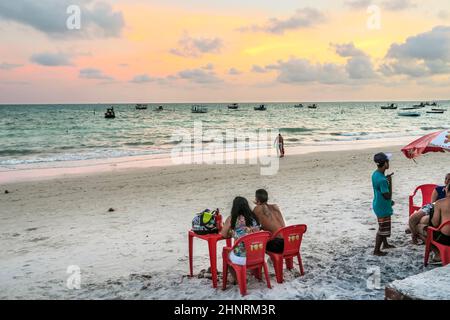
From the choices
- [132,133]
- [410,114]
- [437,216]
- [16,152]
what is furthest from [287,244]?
[410,114]

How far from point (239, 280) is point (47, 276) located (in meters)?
2.92

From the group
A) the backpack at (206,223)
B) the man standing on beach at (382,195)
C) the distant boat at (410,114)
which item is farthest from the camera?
the distant boat at (410,114)

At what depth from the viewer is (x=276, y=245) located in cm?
528

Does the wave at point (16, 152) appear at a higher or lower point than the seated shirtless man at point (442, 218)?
lower

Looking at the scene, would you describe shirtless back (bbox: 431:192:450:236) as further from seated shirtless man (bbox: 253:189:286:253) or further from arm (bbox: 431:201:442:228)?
seated shirtless man (bbox: 253:189:286:253)

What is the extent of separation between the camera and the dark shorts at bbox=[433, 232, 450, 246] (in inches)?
212

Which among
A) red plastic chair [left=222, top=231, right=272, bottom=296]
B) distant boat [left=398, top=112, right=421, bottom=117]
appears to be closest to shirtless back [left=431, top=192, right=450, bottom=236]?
red plastic chair [left=222, top=231, right=272, bottom=296]

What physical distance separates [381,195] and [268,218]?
192 centimetres

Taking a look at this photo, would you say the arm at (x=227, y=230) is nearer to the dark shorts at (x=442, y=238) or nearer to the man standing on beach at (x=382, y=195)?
the man standing on beach at (x=382, y=195)

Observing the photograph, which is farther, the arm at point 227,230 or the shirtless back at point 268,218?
the shirtless back at point 268,218

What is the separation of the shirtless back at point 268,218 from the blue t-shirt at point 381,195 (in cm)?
169

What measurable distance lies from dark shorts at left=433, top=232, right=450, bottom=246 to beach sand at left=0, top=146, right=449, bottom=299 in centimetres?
49

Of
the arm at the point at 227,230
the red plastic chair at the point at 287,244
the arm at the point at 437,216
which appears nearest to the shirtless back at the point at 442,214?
the arm at the point at 437,216

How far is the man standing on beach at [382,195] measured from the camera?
606 centimetres
